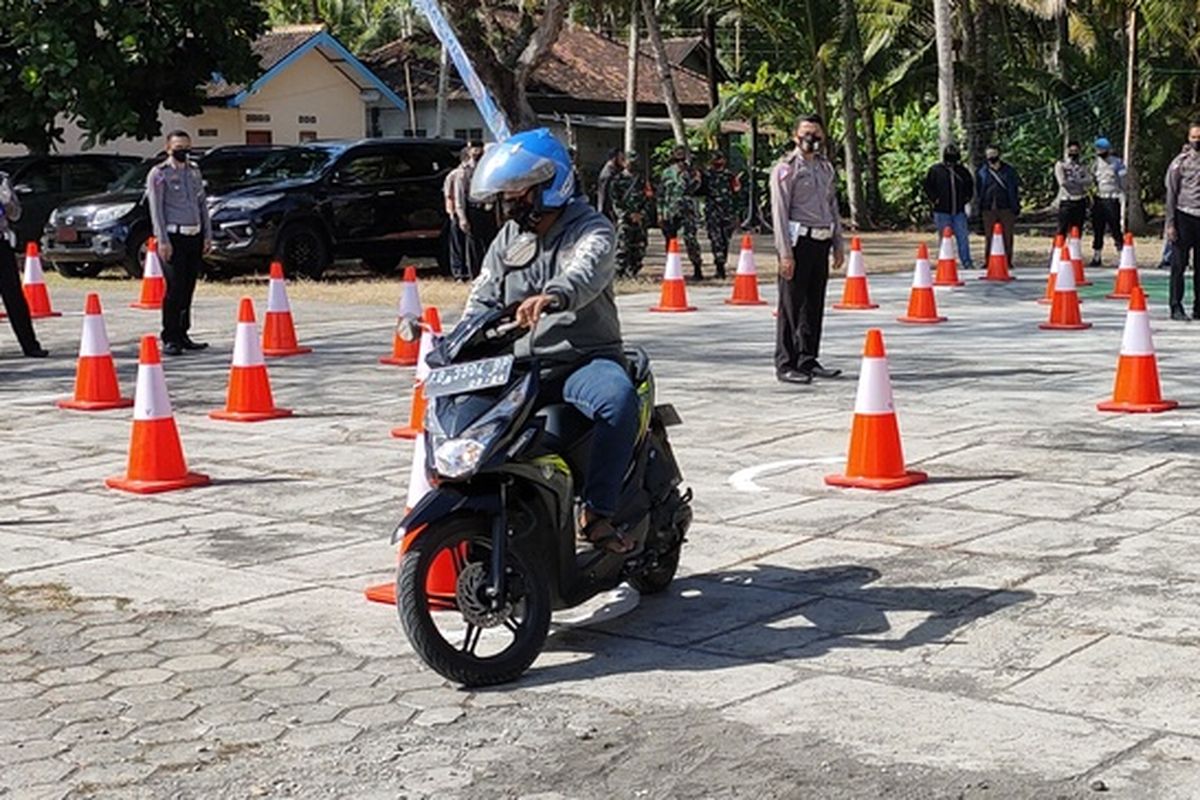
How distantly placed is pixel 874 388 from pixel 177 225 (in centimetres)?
792

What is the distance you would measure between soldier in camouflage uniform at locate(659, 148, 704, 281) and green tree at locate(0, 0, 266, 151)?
10465 mm

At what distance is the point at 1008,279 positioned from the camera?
76.5 feet

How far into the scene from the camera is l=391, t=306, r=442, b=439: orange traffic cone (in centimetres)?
688

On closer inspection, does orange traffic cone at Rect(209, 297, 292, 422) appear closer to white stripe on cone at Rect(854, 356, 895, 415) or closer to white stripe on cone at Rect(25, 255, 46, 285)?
white stripe on cone at Rect(854, 356, 895, 415)

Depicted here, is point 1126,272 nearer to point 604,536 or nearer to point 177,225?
point 177,225

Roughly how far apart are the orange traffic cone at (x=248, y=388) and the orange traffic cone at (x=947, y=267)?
38.2 feet

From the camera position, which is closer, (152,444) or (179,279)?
(152,444)

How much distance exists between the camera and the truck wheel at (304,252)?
23938 mm

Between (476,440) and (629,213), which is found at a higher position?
(629,213)

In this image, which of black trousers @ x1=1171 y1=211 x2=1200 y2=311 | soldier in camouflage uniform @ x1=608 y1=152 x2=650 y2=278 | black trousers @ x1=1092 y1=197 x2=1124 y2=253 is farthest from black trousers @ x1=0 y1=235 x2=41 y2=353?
black trousers @ x1=1092 y1=197 x2=1124 y2=253

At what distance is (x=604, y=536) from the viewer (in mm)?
6461

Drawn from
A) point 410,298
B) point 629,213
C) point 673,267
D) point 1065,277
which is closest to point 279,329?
point 410,298

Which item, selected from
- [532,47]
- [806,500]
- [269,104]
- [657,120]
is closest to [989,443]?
[806,500]

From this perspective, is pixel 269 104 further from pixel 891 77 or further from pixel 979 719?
pixel 979 719
